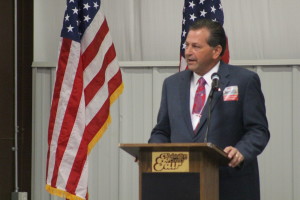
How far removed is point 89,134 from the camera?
556cm

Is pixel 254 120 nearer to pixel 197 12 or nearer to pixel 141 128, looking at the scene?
pixel 197 12

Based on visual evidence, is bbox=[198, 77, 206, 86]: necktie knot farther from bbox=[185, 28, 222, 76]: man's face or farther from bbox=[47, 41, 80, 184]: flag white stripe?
bbox=[47, 41, 80, 184]: flag white stripe

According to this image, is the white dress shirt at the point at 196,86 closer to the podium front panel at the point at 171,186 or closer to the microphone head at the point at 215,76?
the microphone head at the point at 215,76

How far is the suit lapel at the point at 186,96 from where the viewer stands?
12.9 ft

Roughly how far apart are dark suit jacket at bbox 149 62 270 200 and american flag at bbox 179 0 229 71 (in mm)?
1609

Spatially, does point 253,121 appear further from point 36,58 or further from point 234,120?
point 36,58

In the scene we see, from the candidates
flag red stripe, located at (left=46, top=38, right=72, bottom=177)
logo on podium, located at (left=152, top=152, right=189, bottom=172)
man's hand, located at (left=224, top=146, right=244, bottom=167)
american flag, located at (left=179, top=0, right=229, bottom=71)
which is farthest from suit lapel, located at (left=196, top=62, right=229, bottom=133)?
flag red stripe, located at (left=46, top=38, right=72, bottom=177)

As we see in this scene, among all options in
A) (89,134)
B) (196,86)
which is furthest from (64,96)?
(196,86)

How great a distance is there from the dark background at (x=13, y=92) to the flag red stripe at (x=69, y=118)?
3.97ft

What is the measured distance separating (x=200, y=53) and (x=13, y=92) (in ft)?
10.0

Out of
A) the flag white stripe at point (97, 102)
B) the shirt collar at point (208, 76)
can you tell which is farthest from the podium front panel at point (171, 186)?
the flag white stripe at point (97, 102)

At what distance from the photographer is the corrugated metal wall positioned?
6.31m

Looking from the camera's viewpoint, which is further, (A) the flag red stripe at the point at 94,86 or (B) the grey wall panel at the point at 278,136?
(B) the grey wall panel at the point at 278,136

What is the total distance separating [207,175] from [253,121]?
601 mm
